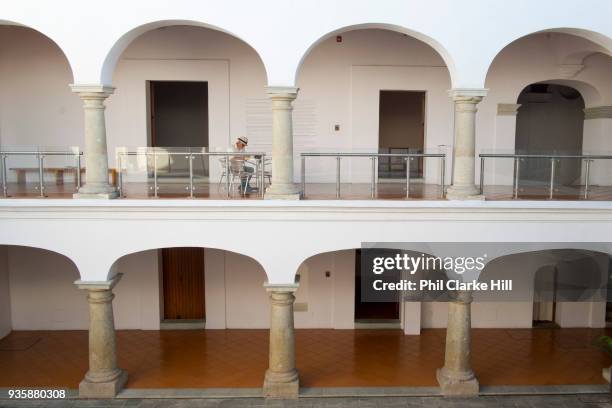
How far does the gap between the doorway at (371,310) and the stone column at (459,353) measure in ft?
11.5

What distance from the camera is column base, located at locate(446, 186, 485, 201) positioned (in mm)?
9250

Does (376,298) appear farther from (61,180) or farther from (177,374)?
(61,180)

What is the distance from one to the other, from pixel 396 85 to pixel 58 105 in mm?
7619

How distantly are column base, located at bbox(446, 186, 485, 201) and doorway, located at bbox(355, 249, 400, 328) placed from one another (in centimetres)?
419

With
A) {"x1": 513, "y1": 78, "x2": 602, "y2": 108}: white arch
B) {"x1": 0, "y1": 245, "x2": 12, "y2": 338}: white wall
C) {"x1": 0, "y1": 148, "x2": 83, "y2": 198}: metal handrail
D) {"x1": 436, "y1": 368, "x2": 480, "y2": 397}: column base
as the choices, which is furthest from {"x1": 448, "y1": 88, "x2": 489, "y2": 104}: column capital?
{"x1": 0, "y1": 245, "x2": 12, "y2": 338}: white wall

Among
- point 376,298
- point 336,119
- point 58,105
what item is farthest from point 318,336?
point 58,105

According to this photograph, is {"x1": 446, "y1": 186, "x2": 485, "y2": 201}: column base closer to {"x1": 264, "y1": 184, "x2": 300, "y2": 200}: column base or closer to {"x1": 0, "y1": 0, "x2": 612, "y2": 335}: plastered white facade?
{"x1": 0, "y1": 0, "x2": 612, "y2": 335}: plastered white facade

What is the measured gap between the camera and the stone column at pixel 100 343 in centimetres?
954

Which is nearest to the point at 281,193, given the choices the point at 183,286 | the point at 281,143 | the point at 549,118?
the point at 281,143

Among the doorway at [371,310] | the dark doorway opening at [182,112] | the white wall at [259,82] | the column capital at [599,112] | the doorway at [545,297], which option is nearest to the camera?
the white wall at [259,82]

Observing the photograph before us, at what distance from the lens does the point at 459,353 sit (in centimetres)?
973

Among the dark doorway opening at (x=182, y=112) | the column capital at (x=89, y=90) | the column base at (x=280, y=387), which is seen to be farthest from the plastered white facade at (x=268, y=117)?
the dark doorway opening at (x=182, y=112)

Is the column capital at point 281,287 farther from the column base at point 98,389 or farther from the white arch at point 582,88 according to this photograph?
the white arch at point 582,88

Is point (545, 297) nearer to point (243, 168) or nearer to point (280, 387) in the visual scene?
point (280, 387)
